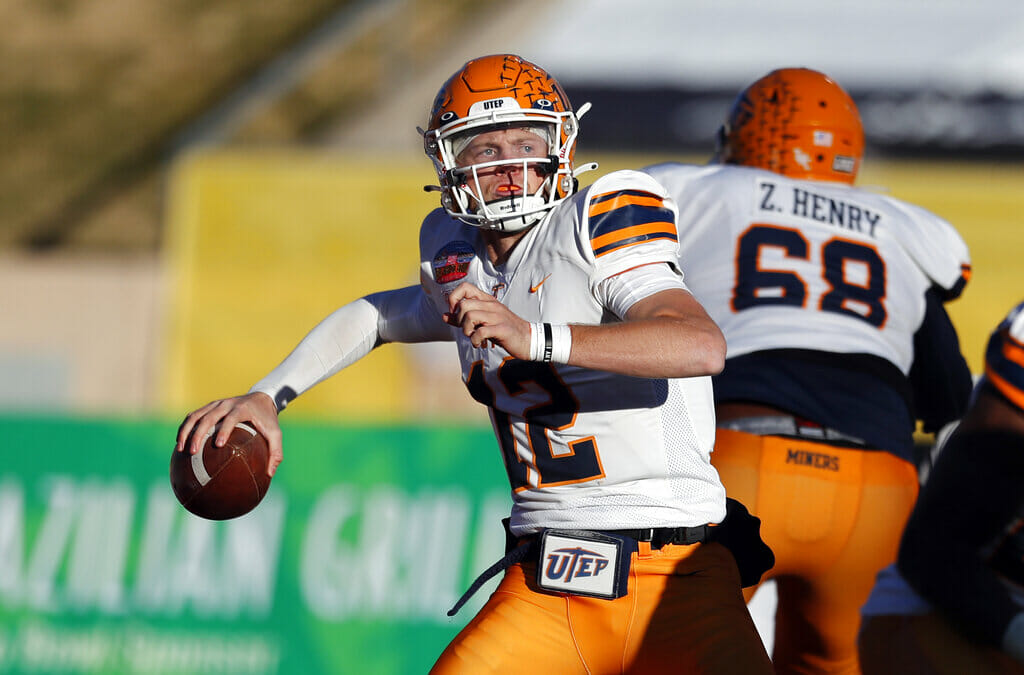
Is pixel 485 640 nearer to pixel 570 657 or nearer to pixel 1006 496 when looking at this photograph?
pixel 570 657

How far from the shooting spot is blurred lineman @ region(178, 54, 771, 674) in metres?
2.58

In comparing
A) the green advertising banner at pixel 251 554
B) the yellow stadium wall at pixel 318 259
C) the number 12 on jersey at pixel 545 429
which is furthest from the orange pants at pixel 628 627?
the yellow stadium wall at pixel 318 259

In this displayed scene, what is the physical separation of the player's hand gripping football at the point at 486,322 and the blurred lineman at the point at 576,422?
0.30ft

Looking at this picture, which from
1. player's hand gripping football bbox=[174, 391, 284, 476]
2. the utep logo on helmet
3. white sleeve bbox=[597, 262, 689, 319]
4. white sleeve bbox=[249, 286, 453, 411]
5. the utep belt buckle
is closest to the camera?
white sleeve bbox=[597, 262, 689, 319]

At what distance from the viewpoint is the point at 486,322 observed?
2324mm

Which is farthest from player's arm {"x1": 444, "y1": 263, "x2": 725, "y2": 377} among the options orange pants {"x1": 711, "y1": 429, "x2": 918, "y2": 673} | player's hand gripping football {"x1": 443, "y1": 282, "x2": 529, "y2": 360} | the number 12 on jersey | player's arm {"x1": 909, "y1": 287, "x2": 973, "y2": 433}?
player's arm {"x1": 909, "y1": 287, "x2": 973, "y2": 433}

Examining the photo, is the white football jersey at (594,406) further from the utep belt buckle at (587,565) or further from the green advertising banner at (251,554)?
the green advertising banner at (251,554)

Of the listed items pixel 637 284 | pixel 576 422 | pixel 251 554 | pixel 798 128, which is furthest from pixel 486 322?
pixel 251 554

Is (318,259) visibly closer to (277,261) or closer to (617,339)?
(277,261)

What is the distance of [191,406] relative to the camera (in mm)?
9359

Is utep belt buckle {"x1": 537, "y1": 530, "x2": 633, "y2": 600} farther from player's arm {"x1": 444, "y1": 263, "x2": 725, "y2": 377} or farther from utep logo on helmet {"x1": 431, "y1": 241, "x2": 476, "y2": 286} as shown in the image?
utep logo on helmet {"x1": 431, "y1": 241, "x2": 476, "y2": 286}

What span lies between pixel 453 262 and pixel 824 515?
116cm

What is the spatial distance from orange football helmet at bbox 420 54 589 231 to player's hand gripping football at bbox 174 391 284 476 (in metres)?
0.62

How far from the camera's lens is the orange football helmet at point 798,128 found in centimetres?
366
